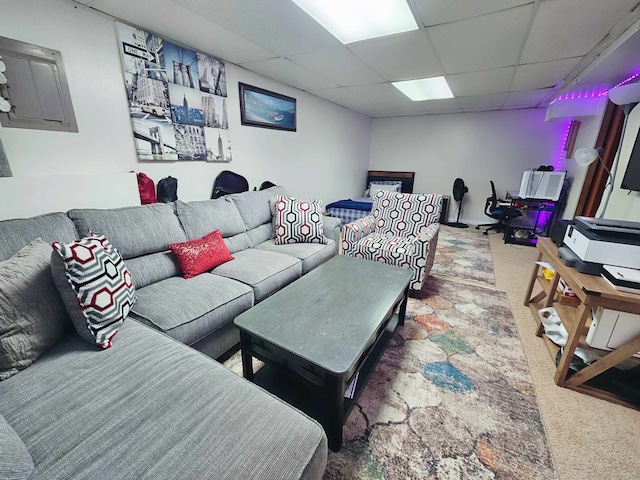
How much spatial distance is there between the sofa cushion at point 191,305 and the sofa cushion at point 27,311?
13.7 inches

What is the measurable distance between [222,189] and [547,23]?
290 centimetres

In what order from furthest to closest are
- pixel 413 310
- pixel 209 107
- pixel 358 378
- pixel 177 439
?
1. pixel 209 107
2. pixel 413 310
3. pixel 358 378
4. pixel 177 439

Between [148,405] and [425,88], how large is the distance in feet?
13.8

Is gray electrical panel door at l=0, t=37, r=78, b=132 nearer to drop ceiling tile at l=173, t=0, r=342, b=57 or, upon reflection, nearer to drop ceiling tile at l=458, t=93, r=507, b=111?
drop ceiling tile at l=173, t=0, r=342, b=57

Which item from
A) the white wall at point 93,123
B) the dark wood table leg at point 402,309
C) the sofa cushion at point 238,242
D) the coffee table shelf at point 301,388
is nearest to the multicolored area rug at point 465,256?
the dark wood table leg at point 402,309

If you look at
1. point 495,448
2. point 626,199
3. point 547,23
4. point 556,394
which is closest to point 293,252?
point 495,448

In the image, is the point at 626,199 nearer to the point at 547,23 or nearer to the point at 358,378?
the point at 547,23

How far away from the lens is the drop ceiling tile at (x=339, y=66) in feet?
7.89

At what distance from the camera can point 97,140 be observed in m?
1.86

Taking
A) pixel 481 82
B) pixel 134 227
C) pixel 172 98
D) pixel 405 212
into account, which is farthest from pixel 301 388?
pixel 481 82

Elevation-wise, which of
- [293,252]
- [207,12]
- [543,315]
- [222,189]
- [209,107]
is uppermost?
[207,12]

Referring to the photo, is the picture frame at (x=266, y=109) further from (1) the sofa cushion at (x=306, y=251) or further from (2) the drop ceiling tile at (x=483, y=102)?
(2) the drop ceiling tile at (x=483, y=102)

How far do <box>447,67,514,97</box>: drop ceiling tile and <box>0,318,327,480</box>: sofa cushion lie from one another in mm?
3542

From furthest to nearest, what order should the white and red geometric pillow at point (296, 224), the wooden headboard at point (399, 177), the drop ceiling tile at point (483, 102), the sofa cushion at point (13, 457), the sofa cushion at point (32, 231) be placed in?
the wooden headboard at point (399, 177) < the drop ceiling tile at point (483, 102) < the white and red geometric pillow at point (296, 224) < the sofa cushion at point (32, 231) < the sofa cushion at point (13, 457)
